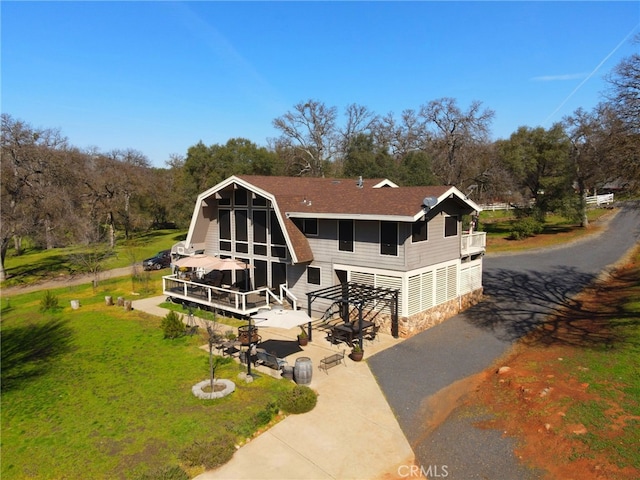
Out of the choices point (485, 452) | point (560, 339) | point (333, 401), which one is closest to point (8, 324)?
point (333, 401)

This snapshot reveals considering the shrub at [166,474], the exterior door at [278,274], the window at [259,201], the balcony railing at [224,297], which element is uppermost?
the window at [259,201]

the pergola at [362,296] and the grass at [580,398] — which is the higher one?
the pergola at [362,296]

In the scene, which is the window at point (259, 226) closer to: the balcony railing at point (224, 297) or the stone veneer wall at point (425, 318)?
the balcony railing at point (224, 297)

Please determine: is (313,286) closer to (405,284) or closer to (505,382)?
(405,284)

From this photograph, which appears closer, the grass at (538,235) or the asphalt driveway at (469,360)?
the asphalt driveway at (469,360)

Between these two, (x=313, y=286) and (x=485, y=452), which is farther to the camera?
(x=313, y=286)

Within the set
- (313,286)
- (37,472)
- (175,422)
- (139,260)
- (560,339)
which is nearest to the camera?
(37,472)

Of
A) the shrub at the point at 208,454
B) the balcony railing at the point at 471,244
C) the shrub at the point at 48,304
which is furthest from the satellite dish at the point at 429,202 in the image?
the shrub at the point at 48,304

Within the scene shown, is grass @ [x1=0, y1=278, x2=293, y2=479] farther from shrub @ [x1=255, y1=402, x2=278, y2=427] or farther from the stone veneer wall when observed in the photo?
the stone veneer wall
